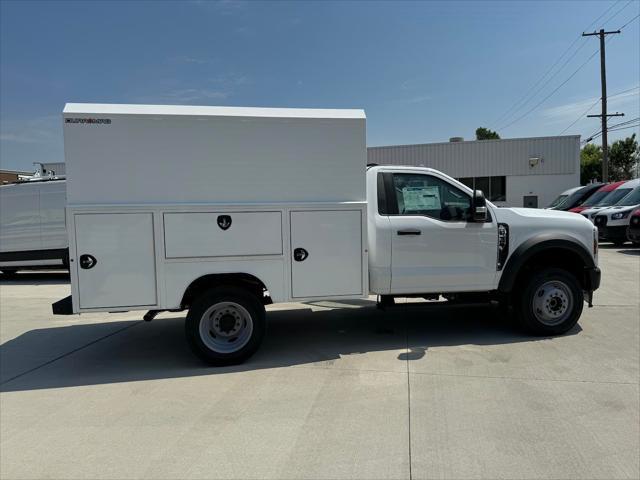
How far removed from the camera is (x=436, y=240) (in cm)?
570

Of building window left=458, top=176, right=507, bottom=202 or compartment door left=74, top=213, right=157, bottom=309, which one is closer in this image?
compartment door left=74, top=213, right=157, bottom=309

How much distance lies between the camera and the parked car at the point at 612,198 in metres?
16.6

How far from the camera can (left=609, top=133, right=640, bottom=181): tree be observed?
5375 cm

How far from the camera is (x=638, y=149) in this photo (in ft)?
181

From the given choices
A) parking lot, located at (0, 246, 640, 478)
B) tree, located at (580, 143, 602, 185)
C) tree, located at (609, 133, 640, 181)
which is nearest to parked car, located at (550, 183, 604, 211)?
parking lot, located at (0, 246, 640, 478)

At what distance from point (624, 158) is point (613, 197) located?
4451 cm

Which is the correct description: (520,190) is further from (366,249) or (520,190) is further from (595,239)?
(366,249)

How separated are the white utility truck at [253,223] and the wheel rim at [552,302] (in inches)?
4.8

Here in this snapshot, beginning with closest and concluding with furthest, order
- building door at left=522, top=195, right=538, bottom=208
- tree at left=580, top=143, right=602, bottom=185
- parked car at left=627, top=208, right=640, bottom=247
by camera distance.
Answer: parked car at left=627, top=208, right=640, bottom=247
building door at left=522, top=195, right=538, bottom=208
tree at left=580, top=143, right=602, bottom=185

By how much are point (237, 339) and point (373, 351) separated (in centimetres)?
160

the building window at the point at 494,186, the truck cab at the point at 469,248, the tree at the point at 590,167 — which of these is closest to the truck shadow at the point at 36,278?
the truck cab at the point at 469,248

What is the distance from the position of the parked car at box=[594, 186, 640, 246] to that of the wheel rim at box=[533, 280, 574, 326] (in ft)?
37.5

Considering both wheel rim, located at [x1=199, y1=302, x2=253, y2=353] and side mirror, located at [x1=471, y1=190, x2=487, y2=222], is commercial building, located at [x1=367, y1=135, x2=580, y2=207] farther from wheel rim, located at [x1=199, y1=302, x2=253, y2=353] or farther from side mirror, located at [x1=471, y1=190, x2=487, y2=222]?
wheel rim, located at [x1=199, y1=302, x2=253, y2=353]

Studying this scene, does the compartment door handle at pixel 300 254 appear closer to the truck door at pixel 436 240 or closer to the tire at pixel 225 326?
the tire at pixel 225 326
